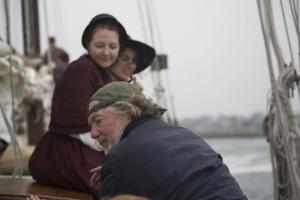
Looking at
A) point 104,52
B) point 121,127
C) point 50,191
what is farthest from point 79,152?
point 121,127

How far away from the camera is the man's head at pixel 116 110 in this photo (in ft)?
4.16

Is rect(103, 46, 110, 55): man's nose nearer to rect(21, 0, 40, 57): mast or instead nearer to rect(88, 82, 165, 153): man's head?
rect(88, 82, 165, 153): man's head

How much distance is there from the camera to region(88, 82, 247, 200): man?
1.12 metres

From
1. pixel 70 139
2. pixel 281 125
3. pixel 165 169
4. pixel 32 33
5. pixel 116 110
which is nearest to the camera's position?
pixel 165 169

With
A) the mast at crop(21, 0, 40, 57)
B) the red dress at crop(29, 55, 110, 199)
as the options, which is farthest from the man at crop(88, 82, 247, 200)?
the mast at crop(21, 0, 40, 57)

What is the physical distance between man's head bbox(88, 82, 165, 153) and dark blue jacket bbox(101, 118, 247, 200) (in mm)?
63

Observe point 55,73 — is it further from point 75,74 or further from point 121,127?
point 121,127

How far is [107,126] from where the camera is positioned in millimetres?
1287

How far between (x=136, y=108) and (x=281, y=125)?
97 centimetres

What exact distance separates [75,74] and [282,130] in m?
0.79

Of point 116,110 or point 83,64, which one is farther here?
point 83,64

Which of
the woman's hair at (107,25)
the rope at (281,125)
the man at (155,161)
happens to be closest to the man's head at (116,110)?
the man at (155,161)

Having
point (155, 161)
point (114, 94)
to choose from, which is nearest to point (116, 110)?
point (114, 94)

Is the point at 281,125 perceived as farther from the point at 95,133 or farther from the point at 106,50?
the point at 95,133
